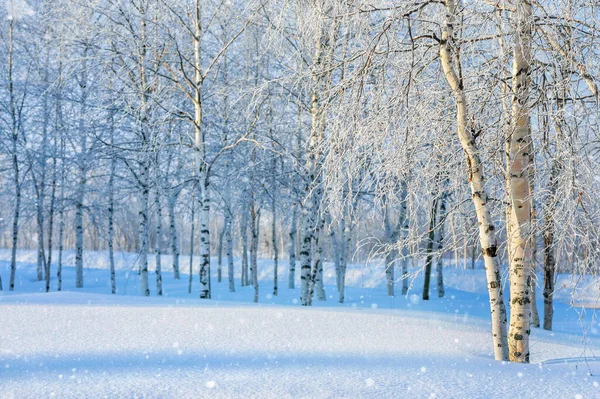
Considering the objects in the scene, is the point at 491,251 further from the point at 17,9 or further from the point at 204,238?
the point at 17,9

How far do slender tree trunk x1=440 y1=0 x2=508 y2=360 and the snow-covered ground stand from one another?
1.22ft

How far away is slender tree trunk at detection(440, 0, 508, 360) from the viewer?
181 inches

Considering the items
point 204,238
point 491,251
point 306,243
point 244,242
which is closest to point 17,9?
point 244,242

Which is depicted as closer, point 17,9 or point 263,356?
point 263,356

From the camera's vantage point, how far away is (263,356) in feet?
13.6

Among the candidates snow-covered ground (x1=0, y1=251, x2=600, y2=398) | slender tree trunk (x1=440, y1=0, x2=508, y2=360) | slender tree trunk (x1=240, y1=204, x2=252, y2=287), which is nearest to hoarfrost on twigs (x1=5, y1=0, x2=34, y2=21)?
slender tree trunk (x1=240, y1=204, x2=252, y2=287)

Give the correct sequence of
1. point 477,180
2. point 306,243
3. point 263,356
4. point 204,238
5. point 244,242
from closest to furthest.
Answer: point 263,356, point 477,180, point 204,238, point 306,243, point 244,242

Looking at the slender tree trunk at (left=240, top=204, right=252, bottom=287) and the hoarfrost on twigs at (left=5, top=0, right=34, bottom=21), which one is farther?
the slender tree trunk at (left=240, top=204, right=252, bottom=287)

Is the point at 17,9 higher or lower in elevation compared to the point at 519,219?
higher

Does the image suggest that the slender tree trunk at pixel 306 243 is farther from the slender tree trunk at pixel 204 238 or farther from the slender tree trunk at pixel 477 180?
the slender tree trunk at pixel 477 180

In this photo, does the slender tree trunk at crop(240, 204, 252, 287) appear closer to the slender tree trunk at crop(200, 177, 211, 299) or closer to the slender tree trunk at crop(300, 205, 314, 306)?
the slender tree trunk at crop(300, 205, 314, 306)

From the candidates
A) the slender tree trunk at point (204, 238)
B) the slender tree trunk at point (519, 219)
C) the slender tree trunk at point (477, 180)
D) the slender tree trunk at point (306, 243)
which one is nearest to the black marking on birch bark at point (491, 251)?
the slender tree trunk at point (477, 180)

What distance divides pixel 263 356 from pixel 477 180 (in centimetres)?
262

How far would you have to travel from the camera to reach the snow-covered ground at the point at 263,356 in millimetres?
3350
